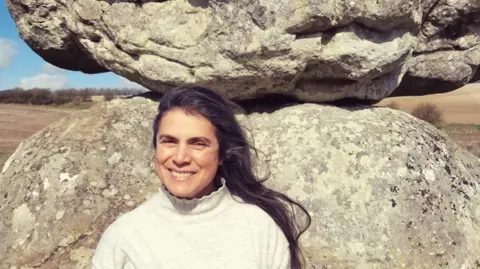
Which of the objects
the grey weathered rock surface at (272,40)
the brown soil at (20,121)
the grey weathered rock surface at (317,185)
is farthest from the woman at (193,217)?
the brown soil at (20,121)

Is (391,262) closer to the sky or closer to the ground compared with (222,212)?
closer to the ground

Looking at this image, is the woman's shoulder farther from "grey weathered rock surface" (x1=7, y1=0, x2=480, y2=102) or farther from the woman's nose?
"grey weathered rock surface" (x1=7, y1=0, x2=480, y2=102)

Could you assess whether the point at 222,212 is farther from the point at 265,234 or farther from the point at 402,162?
the point at 402,162

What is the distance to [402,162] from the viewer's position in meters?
4.78

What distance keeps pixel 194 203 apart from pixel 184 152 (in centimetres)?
20

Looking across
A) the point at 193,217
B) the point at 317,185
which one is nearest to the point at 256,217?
the point at 193,217

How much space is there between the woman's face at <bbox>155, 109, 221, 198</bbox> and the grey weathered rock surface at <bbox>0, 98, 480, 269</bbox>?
2019 millimetres

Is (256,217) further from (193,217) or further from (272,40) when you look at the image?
(272,40)

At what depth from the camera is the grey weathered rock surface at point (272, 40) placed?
459 cm

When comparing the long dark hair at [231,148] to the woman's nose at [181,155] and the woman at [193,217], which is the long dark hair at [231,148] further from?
the woman's nose at [181,155]

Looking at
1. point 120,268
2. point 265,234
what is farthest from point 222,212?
point 120,268

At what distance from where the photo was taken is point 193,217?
2.41 meters

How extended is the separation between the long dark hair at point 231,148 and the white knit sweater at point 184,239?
0.81 ft

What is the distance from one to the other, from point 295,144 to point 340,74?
662mm
